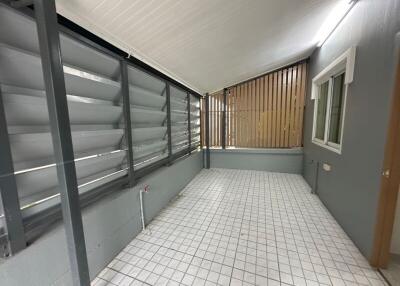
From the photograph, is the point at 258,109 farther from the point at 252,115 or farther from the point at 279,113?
the point at 279,113

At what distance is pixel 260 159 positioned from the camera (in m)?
4.33

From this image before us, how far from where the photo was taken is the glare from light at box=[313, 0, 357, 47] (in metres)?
1.95

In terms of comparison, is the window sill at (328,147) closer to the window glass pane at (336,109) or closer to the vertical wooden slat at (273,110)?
the window glass pane at (336,109)

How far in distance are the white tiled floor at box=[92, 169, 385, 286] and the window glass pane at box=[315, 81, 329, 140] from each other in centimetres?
124

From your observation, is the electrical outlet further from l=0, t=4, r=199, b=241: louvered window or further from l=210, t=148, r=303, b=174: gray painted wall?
l=0, t=4, r=199, b=241: louvered window


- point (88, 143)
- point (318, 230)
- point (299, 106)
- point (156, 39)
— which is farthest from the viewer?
point (299, 106)

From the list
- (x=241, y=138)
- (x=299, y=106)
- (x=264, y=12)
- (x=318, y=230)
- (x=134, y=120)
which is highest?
(x=264, y=12)

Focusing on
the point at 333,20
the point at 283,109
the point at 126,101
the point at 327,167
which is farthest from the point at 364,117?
the point at 283,109

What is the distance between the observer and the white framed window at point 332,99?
2.03 metres

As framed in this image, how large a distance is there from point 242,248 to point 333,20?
320cm

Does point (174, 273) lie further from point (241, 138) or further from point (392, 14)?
point (241, 138)

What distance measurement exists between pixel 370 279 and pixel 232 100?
3881 millimetres

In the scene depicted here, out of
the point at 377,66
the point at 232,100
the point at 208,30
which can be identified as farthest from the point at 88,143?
the point at 232,100

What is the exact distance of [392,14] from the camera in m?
1.30
